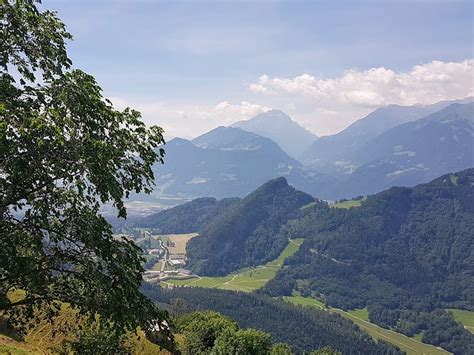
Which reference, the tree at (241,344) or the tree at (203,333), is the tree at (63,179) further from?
the tree at (203,333)

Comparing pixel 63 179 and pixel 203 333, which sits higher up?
pixel 63 179

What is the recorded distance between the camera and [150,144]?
16297mm

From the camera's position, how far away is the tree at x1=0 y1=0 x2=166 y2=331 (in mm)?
13445

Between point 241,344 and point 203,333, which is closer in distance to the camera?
point 241,344

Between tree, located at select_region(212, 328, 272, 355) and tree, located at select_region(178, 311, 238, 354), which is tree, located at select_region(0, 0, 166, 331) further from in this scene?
tree, located at select_region(178, 311, 238, 354)

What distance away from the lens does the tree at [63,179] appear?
13445 millimetres

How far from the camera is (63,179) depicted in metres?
14.2

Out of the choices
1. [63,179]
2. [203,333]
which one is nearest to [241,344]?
[203,333]

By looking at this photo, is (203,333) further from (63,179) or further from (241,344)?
(63,179)

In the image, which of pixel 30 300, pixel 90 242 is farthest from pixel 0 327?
pixel 90 242

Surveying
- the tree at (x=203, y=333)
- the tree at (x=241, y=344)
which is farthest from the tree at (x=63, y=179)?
the tree at (x=203, y=333)

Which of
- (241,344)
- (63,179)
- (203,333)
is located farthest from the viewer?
(203,333)

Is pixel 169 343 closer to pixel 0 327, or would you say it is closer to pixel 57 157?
pixel 57 157

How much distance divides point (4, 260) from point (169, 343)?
6.49m
